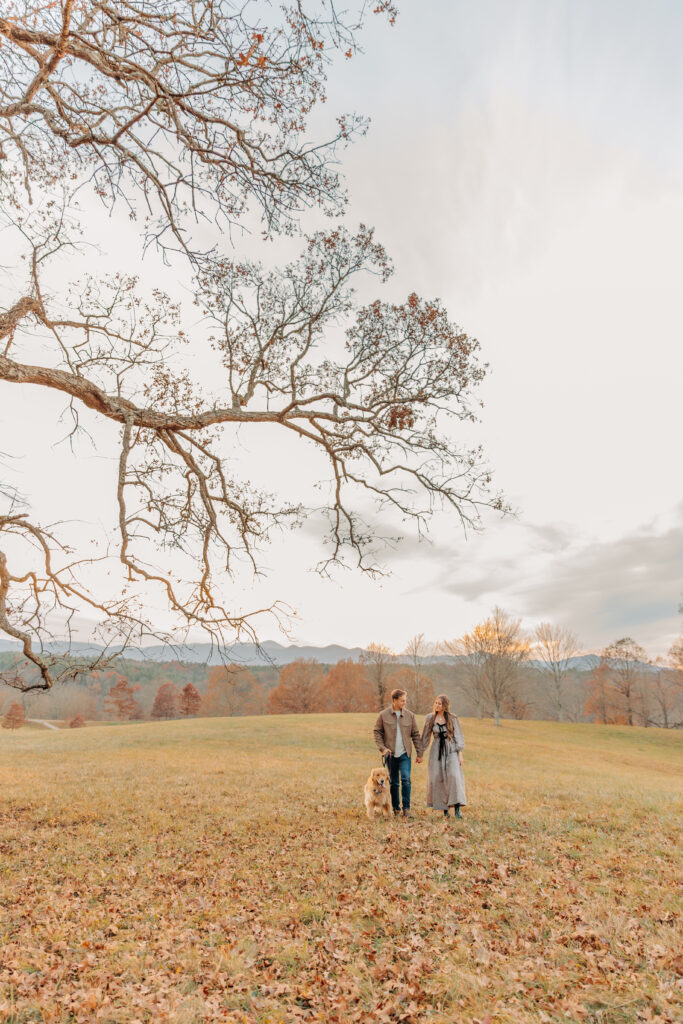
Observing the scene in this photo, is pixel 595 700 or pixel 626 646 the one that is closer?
pixel 626 646

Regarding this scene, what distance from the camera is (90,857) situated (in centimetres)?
815

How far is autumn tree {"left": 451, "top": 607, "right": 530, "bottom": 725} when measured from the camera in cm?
4506

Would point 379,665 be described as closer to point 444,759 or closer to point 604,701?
point 604,701

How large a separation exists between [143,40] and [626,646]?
2532 inches

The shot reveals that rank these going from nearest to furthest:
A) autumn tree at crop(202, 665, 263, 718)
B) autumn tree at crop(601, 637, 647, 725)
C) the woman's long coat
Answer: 1. the woman's long coat
2. autumn tree at crop(601, 637, 647, 725)
3. autumn tree at crop(202, 665, 263, 718)

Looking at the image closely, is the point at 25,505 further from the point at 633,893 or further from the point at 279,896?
the point at 633,893

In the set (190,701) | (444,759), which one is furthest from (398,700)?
(190,701)

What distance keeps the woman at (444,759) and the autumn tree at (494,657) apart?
37576 mm

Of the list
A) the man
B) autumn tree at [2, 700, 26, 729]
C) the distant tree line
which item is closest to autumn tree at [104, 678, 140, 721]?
the distant tree line

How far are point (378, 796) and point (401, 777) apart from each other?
0.58 meters

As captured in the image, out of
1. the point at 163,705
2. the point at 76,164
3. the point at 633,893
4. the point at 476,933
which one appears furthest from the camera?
the point at 163,705

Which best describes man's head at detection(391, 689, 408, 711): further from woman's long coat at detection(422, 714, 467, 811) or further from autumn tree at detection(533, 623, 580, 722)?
autumn tree at detection(533, 623, 580, 722)

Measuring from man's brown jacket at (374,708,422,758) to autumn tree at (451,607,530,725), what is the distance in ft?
124

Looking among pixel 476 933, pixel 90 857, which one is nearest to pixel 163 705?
pixel 90 857
